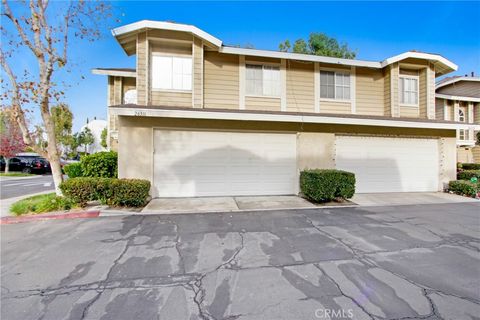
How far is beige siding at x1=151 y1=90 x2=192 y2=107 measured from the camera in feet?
29.0

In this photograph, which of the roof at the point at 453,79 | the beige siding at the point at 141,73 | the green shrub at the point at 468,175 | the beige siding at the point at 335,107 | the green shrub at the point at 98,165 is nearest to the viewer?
the green shrub at the point at 98,165

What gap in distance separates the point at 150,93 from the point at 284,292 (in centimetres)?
838

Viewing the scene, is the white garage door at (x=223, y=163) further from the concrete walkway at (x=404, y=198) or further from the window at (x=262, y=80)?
the concrete walkway at (x=404, y=198)

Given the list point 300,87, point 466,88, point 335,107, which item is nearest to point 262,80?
point 300,87

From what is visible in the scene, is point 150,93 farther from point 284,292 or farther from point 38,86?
point 284,292

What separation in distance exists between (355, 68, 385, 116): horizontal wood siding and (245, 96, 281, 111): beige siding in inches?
162

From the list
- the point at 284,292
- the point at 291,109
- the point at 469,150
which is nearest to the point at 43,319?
the point at 284,292

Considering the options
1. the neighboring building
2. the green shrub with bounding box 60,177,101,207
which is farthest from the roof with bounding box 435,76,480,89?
the neighboring building

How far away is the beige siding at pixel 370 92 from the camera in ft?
35.0

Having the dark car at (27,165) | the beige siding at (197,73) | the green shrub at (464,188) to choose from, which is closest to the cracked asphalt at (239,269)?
the green shrub at (464,188)

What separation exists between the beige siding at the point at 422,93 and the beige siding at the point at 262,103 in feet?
24.0

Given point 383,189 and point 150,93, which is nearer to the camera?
point 150,93

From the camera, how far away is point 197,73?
8.87 metres

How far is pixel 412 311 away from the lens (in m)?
2.49
